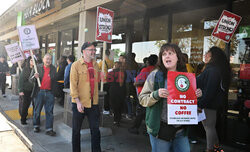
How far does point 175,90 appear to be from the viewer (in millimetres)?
2064

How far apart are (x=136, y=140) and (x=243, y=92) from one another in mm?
2703

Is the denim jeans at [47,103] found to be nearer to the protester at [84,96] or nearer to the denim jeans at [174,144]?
the protester at [84,96]

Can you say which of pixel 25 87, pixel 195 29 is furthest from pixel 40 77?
pixel 195 29

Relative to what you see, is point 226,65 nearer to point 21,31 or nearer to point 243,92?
Answer: point 243,92

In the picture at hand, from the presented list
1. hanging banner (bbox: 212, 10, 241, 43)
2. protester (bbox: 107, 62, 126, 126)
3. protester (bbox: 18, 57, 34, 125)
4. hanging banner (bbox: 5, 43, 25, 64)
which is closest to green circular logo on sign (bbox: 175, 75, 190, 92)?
hanging banner (bbox: 212, 10, 241, 43)

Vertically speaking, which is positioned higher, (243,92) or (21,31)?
(21,31)

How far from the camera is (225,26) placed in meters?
4.54

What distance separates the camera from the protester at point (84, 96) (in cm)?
352

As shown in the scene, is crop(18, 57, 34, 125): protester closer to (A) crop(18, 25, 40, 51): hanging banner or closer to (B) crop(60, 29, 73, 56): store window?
(A) crop(18, 25, 40, 51): hanging banner

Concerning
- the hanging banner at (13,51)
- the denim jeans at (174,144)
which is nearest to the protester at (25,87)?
the hanging banner at (13,51)

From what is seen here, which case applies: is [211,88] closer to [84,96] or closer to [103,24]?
[84,96]

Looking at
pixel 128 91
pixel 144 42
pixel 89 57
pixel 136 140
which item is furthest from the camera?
pixel 144 42

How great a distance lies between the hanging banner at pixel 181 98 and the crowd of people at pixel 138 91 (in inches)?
3.6

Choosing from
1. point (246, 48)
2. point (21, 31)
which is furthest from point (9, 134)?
point (246, 48)
